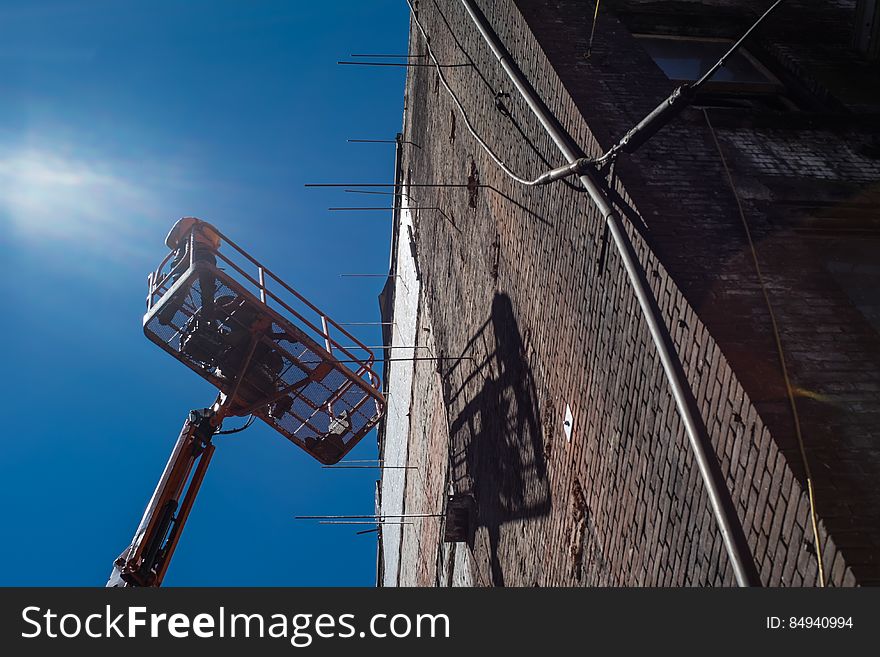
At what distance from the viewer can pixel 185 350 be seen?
42.2 feet

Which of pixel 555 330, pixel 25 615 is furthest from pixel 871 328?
pixel 25 615

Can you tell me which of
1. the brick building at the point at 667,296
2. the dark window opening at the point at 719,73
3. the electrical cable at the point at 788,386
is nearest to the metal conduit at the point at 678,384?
the brick building at the point at 667,296

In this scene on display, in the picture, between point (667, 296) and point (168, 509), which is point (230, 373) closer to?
point (168, 509)

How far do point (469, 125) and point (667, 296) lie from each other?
5.15 m

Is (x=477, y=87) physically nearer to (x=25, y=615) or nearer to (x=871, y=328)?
(x=871, y=328)

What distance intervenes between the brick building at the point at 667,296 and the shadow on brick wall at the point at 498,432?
0.05m

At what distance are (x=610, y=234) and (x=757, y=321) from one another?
1.43m

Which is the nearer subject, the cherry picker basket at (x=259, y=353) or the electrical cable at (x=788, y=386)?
the electrical cable at (x=788, y=386)

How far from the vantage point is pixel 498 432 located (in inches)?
408

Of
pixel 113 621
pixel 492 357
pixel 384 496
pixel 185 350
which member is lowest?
pixel 113 621

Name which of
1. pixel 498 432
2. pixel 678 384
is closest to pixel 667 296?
pixel 678 384

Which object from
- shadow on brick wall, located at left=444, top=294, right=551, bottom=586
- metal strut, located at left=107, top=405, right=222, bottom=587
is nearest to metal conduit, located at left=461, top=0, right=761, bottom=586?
shadow on brick wall, located at left=444, top=294, right=551, bottom=586

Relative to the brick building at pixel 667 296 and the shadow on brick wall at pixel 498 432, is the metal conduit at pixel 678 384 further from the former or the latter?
the shadow on brick wall at pixel 498 432

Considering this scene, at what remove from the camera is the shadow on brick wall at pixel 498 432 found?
344 inches
